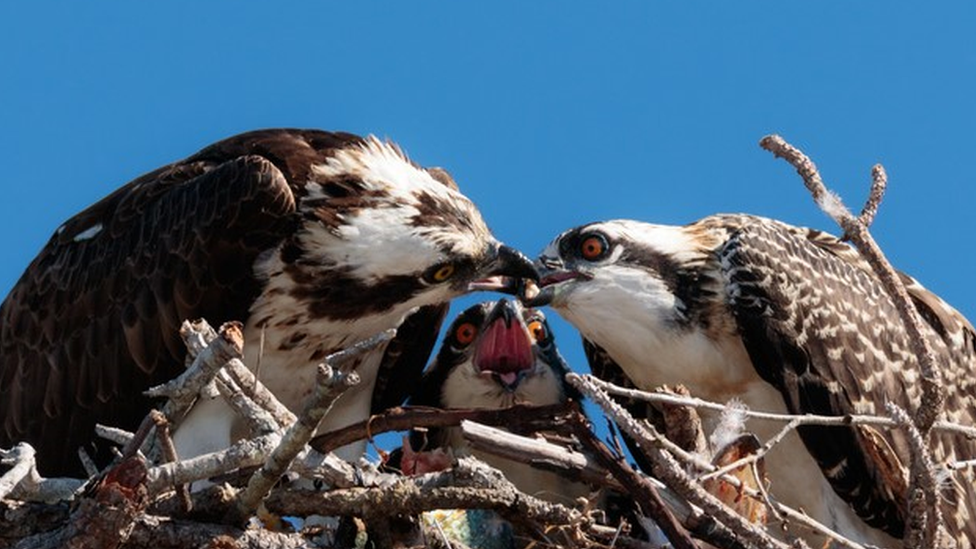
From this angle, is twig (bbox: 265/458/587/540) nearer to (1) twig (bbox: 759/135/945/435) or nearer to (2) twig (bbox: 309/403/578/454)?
(2) twig (bbox: 309/403/578/454)

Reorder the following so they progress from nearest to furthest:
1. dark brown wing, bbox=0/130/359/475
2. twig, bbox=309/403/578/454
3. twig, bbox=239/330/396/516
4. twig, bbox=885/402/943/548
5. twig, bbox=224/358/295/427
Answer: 1. twig, bbox=239/330/396/516
2. twig, bbox=885/402/943/548
3. twig, bbox=309/403/578/454
4. twig, bbox=224/358/295/427
5. dark brown wing, bbox=0/130/359/475

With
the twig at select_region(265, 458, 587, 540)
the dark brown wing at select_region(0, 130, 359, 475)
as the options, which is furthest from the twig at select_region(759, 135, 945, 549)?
the dark brown wing at select_region(0, 130, 359, 475)

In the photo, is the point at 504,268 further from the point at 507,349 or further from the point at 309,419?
the point at 309,419

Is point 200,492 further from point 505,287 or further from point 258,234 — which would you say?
point 505,287

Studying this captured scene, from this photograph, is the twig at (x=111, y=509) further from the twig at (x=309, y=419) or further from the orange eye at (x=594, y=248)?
the orange eye at (x=594, y=248)

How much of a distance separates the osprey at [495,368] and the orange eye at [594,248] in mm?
559

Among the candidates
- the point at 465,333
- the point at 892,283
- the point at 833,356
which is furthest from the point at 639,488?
the point at 465,333

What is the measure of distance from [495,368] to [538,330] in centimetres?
29

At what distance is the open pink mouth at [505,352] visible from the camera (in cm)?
798

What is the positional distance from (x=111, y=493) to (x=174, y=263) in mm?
2182

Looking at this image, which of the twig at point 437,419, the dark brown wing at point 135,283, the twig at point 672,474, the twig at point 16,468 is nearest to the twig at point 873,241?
the twig at point 672,474

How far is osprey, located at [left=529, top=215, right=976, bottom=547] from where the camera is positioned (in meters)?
7.21

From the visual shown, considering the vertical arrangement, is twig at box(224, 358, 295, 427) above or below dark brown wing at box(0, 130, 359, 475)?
below

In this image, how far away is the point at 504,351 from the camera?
7980mm
